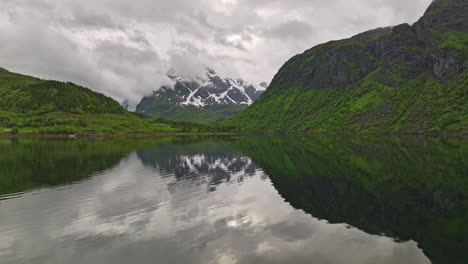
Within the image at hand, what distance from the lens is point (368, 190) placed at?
40250 millimetres

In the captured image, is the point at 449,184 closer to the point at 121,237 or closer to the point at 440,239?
the point at 440,239

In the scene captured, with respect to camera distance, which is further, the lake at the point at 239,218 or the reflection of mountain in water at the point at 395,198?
the reflection of mountain in water at the point at 395,198

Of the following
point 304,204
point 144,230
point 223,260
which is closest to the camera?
point 223,260

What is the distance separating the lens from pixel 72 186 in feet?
149

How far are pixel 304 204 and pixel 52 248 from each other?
91.1ft

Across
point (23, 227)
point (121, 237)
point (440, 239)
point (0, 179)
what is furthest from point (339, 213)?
point (0, 179)

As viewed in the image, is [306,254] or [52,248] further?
[52,248]

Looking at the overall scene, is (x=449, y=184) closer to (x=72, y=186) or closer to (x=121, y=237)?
(x=121, y=237)

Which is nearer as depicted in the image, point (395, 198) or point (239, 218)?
point (239, 218)

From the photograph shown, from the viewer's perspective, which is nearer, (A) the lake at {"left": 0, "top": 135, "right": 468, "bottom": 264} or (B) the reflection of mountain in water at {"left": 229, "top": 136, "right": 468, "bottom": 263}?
(A) the lake at {"left": 0, "top": 135, "right": 468, "bottom": 264}

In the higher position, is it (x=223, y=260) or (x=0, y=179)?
(x=0, y=179)

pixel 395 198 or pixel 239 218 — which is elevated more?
pixel 239 218

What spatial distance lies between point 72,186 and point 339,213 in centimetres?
4269

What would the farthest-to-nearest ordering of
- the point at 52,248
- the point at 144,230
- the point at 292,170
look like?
1. the point at 292,170
2. the point at 144,230
3. the point at 52,248
